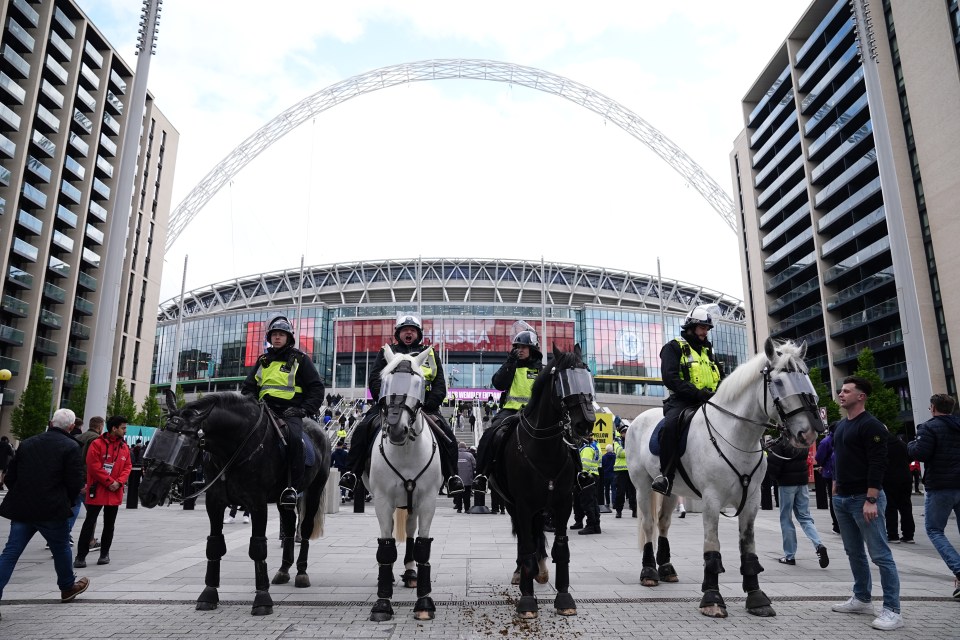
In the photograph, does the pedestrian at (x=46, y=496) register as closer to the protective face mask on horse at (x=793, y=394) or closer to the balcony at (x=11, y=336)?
the protective face mask on horse at (x=793, y=394)

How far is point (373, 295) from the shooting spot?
370 ft

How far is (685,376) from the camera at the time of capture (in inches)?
336

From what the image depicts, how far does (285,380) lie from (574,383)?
4103 mm

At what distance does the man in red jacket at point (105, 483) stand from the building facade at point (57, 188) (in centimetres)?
5639

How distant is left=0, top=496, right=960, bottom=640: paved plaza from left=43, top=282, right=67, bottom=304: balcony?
6152cm

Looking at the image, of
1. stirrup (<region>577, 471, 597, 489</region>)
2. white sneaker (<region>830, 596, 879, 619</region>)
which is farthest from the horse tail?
white sneaker (<region>830, 596, 879, 619</region>)

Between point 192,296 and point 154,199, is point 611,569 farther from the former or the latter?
point 192,296

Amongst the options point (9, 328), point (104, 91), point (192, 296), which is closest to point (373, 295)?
point (192, 296)

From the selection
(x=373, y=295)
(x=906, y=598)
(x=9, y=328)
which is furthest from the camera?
(x=373, y=295)

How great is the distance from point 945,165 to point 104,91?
3173 inches

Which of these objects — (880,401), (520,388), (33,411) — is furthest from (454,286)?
(520,388)

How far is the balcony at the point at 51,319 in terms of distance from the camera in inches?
2484

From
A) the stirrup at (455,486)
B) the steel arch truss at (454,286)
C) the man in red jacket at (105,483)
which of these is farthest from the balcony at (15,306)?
the stirrup at (455,486)

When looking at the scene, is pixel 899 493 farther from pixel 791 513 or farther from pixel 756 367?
pixel 756 367
